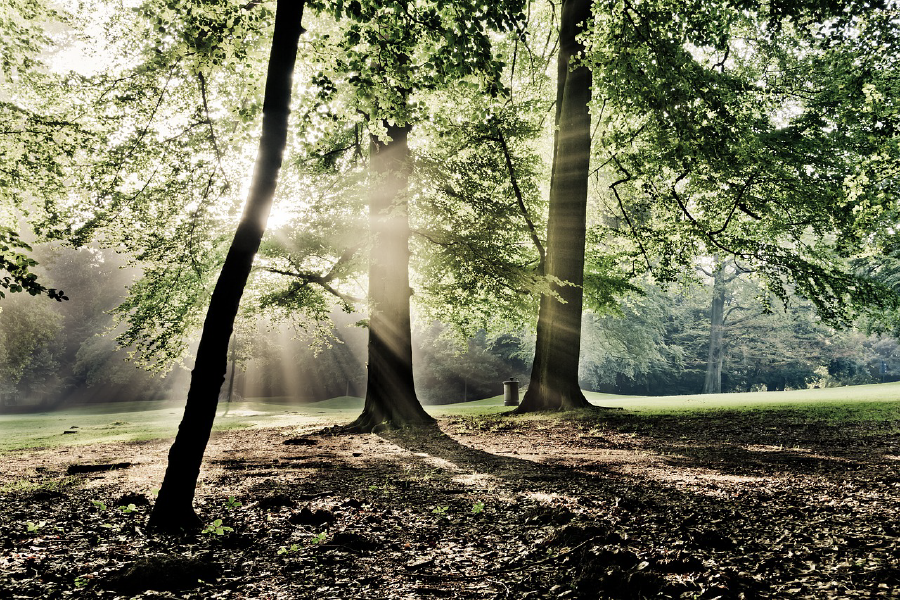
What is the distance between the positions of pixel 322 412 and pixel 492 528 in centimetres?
2276

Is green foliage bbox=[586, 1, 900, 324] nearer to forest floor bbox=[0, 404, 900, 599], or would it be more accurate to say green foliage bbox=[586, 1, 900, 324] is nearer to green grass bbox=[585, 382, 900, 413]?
green grass bbox=[585, 382, 900, 413]

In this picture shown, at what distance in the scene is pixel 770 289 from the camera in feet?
43.8

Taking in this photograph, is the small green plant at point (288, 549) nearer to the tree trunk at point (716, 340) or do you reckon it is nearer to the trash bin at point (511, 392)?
the trash bin at point (511, 392)

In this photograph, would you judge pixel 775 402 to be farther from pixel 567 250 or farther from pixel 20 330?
pixel 20 330

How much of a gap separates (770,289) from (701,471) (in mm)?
9935

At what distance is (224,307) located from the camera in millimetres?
4098

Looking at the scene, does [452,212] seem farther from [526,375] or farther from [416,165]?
[526,375]

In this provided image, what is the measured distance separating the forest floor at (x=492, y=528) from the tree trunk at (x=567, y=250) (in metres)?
4.95

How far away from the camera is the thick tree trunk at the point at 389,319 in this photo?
40.2 feet

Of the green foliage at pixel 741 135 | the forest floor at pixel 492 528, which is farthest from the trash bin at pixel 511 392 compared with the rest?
the forest floor at pixel 492 528

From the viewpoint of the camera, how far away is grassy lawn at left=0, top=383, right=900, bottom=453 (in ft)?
44.5

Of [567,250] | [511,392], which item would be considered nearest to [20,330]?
[511,392]

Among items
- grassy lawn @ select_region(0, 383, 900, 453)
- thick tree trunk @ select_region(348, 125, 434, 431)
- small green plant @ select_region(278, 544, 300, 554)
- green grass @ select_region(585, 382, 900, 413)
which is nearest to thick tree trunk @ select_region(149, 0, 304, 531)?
small green plant @ select_region(278, 544, 300, 554)

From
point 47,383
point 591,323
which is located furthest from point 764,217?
point 47,383
